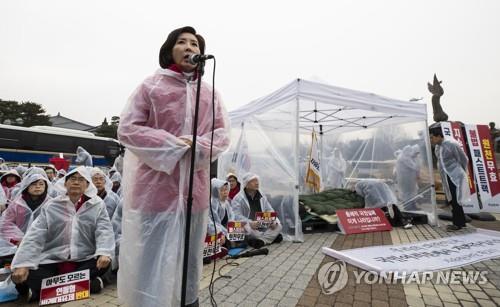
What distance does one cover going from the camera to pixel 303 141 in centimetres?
841

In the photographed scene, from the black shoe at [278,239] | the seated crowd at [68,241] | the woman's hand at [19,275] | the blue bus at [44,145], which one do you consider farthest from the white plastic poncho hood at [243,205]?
the blue bus at [44,145]

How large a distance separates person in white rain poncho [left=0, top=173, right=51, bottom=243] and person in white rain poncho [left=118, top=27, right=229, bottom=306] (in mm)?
2931

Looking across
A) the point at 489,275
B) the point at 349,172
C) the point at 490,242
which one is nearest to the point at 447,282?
the point at 489,275

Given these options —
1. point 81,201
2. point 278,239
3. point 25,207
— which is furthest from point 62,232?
point 278,239

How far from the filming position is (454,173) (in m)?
5.47

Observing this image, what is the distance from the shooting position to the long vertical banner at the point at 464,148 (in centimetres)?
703

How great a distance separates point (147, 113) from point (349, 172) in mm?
7723

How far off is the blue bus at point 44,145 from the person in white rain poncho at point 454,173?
409 inches

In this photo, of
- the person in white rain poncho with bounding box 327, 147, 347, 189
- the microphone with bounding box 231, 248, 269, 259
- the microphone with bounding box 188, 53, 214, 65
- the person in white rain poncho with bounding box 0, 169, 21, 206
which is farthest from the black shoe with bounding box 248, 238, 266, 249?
the person in white rain poncho with bounding box 327, 147, 347, 189

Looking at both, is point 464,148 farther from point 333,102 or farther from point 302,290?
point 302,290

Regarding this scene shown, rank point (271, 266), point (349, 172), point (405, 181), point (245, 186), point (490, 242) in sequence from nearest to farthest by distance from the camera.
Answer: point (271, 266)
point (490, 242)
point (245, 186)
point (405, 181)
point (349, 172)

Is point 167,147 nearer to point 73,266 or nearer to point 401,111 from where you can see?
point 73,266

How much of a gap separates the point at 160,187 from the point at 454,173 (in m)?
5.92

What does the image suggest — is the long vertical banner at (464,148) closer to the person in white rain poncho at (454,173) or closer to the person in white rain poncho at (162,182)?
the person in white rain poncho at (454,173)
